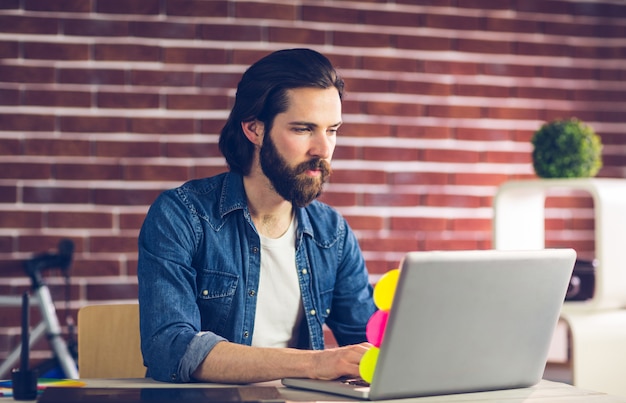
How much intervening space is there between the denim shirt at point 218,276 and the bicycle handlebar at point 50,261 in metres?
1.08

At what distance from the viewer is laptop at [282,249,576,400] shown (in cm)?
130

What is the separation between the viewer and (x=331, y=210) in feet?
7.25

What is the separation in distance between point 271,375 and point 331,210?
2.35 ft

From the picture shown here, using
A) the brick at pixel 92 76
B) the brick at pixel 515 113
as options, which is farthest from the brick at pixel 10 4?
the brick at pixel 515 113

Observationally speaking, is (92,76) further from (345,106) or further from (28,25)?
(345,106)

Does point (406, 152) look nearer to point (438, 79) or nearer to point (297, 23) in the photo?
point (438, 79)

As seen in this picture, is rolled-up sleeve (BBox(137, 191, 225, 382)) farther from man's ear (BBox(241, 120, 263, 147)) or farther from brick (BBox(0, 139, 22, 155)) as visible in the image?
brick (BBox(0, 139, 22, 155))

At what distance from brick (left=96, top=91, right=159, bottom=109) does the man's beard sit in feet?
3.86

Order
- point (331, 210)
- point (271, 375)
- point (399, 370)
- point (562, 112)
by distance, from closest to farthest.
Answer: point (399, 370) → point (271, 375) → point (331, 210) → point (562, 112)

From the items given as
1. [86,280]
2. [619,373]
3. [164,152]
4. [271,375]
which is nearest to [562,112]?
[619,373]

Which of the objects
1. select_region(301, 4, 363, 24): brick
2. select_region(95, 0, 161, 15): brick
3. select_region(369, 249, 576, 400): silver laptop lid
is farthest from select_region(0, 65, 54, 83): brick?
select_region(369, 249, 576, 400): silver laptop lid

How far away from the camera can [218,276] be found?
6.33 ft

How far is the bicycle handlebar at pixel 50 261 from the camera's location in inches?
115

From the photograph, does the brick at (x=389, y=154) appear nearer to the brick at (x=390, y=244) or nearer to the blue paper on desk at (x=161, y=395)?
the brick at (x=390, y=244)
